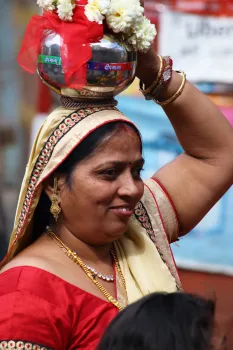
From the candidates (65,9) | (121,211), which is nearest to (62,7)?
(65,9)

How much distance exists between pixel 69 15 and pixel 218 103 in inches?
124

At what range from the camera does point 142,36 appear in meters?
2.69

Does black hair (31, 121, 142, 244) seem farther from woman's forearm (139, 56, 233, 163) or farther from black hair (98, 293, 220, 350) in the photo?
black hair (98, 293, 220, 350)

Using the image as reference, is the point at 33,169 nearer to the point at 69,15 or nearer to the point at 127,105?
the point at 69,15

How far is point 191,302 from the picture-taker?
75.3 inches

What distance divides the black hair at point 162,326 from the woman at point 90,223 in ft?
2.17

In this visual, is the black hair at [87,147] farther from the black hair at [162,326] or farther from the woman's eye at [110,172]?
the black hair at [162,326]

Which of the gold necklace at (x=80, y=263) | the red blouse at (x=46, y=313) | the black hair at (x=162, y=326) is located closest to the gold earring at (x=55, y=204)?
the gold necklace at (x=80, y=263)

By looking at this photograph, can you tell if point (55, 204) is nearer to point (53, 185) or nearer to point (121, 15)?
point (53, 185)

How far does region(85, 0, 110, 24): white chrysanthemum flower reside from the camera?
259cm

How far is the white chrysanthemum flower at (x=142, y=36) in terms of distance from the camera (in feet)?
8.76

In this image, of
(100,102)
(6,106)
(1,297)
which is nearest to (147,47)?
(100,102)

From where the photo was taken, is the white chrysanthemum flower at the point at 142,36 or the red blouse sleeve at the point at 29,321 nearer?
the red blouse sleeve at the point at 29,321

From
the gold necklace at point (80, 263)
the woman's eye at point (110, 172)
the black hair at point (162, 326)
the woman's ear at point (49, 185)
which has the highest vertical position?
the black hair at point (162, 326)
